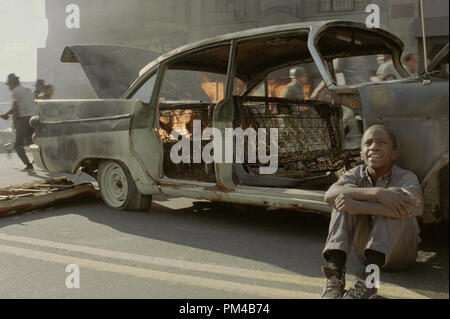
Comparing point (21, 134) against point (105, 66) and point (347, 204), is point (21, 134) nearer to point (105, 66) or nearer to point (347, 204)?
point (105, 66)

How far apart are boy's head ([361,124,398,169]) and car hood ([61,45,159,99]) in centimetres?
414

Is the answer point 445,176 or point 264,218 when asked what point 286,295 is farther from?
point 264,218

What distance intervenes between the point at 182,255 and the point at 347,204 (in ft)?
4.95

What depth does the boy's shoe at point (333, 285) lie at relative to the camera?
2.77 meters

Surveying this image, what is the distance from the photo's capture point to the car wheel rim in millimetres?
5742

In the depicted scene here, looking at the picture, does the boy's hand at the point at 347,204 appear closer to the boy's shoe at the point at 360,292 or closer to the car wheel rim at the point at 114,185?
the boy's shoe at the point at 360,292

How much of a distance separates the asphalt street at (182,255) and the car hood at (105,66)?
67.9 inches

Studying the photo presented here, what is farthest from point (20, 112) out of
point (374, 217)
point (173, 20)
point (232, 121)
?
point (173, 20)

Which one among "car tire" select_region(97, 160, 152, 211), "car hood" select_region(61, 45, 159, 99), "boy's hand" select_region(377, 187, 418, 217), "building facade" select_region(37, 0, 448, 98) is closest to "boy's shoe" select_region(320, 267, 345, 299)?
"boy's hand" select_region(377, 187, 418, 217)

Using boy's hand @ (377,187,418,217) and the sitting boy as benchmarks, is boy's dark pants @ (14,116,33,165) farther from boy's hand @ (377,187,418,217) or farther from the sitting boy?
boy's hand @ (377,187,418,217)

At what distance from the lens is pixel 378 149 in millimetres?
3162

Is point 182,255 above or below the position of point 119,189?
below

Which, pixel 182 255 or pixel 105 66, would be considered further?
pixel 105 66
